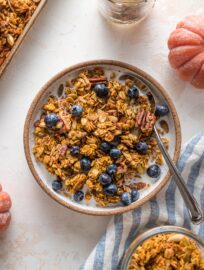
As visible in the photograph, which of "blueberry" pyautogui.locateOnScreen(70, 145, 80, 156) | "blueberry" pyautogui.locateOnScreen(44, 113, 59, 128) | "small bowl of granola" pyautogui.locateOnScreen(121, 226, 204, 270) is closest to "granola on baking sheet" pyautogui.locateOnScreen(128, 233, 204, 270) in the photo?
"small bowl of granola" pyautogui.locateOnScreen(121, 226, 204, 270)

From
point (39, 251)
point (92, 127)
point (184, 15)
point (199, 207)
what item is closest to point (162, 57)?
point (184, 15)

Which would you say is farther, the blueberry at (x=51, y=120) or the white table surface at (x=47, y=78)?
the white table surface at (x=47, y=78)

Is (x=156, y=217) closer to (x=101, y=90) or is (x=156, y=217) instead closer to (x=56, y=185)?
(x=56, y=185)

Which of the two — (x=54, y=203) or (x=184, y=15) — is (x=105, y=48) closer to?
(x=184, y=15)

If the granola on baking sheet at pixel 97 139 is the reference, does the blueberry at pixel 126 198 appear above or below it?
below

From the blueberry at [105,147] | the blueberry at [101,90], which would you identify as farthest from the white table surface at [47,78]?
the blueberry at [105,147]

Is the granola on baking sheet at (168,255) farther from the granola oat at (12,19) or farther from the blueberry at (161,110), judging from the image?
the granola oat at (12,19)
